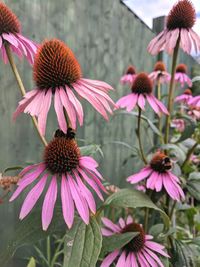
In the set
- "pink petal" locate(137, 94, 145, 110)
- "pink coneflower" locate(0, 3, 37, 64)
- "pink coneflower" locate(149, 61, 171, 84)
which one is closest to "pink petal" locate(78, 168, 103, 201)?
"pink coneflower" locate(0, 3, 37, 64)

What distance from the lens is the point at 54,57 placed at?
52cm

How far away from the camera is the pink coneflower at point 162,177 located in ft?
2.15

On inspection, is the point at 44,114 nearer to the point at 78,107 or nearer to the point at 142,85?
the point at 78,107

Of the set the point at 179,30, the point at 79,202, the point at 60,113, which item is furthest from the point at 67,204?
the point at 179,30

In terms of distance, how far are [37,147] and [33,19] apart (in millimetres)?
438

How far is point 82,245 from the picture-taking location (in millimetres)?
463

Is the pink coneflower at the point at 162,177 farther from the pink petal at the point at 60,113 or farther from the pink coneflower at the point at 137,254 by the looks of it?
the pink petal at the point at 60,113

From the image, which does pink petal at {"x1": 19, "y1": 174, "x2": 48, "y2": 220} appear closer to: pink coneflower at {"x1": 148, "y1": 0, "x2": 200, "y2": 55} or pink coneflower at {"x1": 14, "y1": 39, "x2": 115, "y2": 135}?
pink coneflower at {"x1": 14, "y1": 39, "x2": 115, "y2": 135}

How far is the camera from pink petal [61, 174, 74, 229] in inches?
17.3

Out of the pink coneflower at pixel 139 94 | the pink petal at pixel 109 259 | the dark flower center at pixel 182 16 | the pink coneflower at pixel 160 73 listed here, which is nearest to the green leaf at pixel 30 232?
the pink petal at pixel 109 259

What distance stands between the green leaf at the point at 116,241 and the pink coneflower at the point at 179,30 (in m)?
0.40

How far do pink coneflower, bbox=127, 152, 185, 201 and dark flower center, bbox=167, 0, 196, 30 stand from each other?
31 cm

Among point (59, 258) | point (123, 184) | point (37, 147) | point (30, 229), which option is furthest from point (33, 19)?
point (123, 184)

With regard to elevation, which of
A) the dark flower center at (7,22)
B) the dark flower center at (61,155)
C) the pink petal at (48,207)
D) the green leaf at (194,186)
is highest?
the dark flower center at (7,22)
